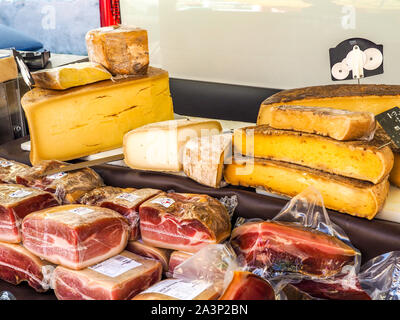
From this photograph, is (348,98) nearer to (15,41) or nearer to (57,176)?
(57,176)

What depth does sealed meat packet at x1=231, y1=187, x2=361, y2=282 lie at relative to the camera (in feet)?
3.90

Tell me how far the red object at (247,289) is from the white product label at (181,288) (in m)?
0.09

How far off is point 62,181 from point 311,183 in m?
0.85

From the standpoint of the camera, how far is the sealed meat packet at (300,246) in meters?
1.19

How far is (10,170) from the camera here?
67.9 inches

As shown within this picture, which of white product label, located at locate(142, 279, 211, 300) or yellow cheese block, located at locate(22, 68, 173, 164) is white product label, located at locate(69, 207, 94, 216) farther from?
yellow cheese block, located at locate(22, 68, 173, 164)

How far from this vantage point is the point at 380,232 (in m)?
1.23

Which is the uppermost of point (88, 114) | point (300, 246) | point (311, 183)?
point (88, 114)

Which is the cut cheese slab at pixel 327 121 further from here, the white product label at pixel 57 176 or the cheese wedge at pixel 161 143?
the white product label at pixel 57 176

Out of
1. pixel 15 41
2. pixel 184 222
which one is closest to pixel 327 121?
pixel 184 222

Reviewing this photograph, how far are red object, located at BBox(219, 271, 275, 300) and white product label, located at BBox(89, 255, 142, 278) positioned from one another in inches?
12.9

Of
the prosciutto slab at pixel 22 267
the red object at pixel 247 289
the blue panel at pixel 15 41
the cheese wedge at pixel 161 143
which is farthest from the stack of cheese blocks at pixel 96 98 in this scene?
the red object at pixel 247 289

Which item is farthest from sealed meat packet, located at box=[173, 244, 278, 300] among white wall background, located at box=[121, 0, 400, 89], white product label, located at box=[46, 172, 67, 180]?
white wall background, located at box=[121, 0, 400, 89]
